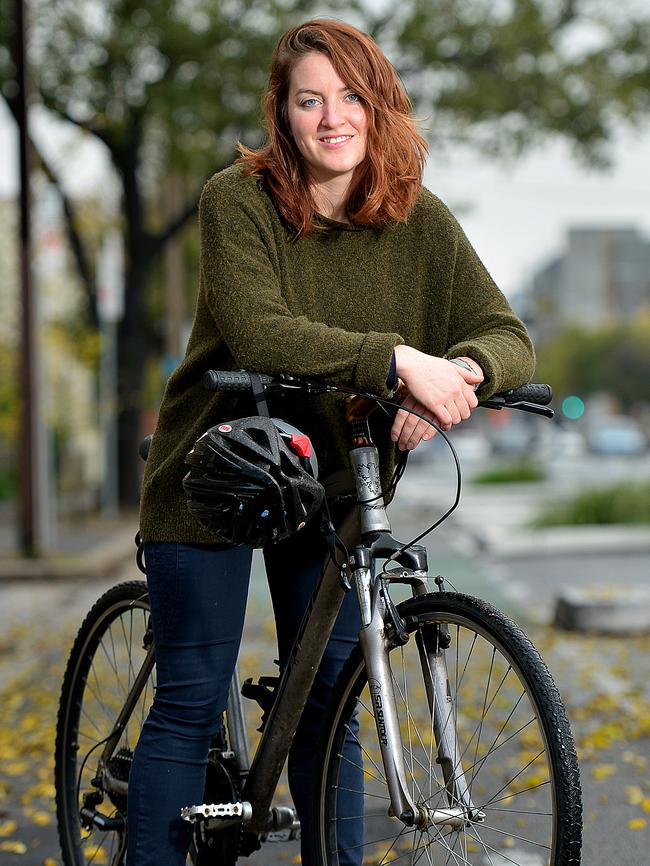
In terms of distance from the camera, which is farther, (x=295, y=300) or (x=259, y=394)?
(x=295, y=300)

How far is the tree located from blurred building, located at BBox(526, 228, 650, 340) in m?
84.2

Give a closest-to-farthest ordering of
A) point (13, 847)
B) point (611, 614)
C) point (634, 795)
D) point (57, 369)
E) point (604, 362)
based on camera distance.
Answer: point (13, 847), point (634, 795), point (611, 614), point (57, 369), point (604, 362)

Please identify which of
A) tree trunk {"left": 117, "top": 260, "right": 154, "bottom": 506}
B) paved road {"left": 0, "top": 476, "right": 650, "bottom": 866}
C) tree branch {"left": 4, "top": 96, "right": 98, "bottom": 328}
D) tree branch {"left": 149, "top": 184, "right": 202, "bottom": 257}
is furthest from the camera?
tree trunk {"left": 117, "top": 260, "right": 154, "bottom": 506}

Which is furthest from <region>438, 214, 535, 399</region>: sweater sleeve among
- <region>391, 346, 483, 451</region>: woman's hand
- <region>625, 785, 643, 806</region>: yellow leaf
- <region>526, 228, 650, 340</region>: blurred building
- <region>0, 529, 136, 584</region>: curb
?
<region>526, 228, 650, 340</region>: blurred building

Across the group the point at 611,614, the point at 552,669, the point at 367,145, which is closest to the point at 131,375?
the point at 611,614

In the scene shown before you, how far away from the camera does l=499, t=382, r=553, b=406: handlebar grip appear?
8.38 feet

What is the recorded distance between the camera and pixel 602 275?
111 m

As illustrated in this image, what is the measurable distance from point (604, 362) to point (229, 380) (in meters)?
83.9

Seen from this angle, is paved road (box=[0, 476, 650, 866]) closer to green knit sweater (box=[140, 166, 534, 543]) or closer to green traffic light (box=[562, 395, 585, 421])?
green traffic light (box=[562, 395, 585, 421])

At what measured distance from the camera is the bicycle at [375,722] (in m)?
2.28

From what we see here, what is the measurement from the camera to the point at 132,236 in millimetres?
22062

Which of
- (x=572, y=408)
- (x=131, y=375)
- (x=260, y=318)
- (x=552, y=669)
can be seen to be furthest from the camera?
(x=131, y=375)

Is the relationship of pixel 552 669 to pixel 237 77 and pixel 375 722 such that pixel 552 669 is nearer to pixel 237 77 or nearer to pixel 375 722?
pixel 375 722

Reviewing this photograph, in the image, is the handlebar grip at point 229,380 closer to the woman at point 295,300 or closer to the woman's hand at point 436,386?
the woman at point 295,300
